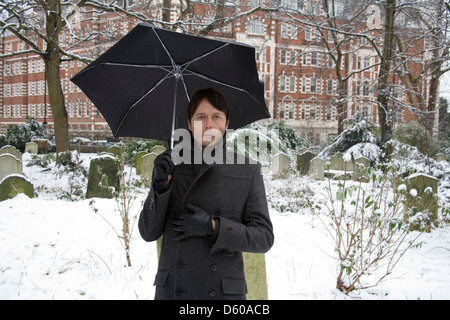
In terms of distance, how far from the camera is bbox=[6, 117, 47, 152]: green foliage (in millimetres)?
21141

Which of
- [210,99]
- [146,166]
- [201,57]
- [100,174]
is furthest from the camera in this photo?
[146,166]

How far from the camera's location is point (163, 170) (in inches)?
57.3

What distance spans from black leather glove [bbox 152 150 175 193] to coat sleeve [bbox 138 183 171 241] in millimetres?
39

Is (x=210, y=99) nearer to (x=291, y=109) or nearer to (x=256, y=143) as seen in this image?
(x=256, y=143)

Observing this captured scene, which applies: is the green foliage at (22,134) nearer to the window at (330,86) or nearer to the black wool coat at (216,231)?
the black wool coat at (216,231)

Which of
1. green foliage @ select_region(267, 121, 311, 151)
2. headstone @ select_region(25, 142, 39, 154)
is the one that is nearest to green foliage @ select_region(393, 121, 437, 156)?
green foliage @ select_region(267, 121, 311, 151)

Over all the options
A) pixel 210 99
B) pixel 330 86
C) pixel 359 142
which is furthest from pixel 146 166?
pixel 330 86

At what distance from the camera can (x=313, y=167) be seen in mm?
12242

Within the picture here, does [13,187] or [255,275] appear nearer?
[255,275]

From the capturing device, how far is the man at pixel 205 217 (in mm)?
1506

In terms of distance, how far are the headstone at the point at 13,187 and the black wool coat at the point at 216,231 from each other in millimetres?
6803

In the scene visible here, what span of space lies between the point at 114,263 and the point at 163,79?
3.08m

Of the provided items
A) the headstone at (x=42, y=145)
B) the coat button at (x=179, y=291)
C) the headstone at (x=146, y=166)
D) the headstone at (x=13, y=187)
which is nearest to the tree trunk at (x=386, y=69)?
the headstone at (x=146, y=166)
